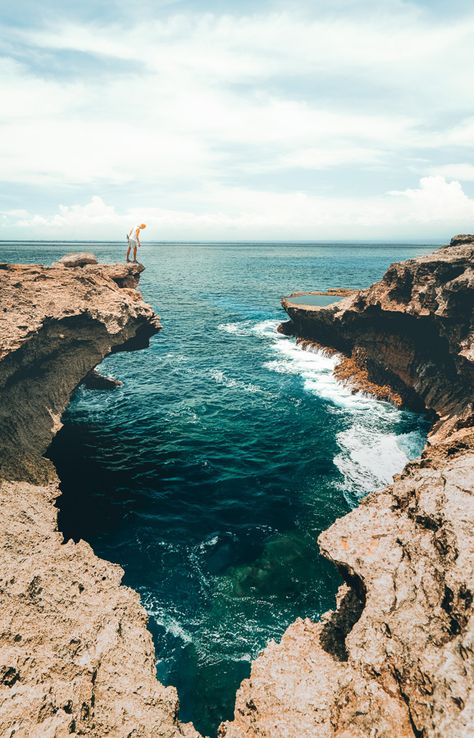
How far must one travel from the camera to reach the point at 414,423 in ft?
98.8

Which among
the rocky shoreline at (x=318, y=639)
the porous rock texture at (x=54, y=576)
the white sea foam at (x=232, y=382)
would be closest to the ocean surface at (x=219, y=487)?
the white sea foam at (x=232, y=382)

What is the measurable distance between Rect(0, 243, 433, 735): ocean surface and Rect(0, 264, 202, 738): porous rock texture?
3666 mm

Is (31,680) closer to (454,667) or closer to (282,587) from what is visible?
(454,667)

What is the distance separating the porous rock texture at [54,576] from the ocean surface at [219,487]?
12.0 ft

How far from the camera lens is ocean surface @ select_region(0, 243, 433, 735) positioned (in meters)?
14.7

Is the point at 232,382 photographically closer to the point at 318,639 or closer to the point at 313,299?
the point at 313,299

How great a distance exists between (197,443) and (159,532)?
352 inches

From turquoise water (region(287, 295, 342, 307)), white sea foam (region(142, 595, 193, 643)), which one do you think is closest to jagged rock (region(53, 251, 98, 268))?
white sea foam (region(142, 595, 193, 643))

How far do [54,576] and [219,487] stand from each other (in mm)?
12205

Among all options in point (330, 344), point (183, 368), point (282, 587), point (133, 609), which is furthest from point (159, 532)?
point (330, 344)

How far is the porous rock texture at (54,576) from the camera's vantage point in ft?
24.2

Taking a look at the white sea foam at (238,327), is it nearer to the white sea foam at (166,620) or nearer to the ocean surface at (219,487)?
the ocean surface at (219,487)

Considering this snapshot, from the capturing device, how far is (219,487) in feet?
75.0

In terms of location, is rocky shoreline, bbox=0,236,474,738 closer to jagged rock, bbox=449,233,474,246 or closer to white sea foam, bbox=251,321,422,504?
white sea foam, bbox=251,321,422,504
